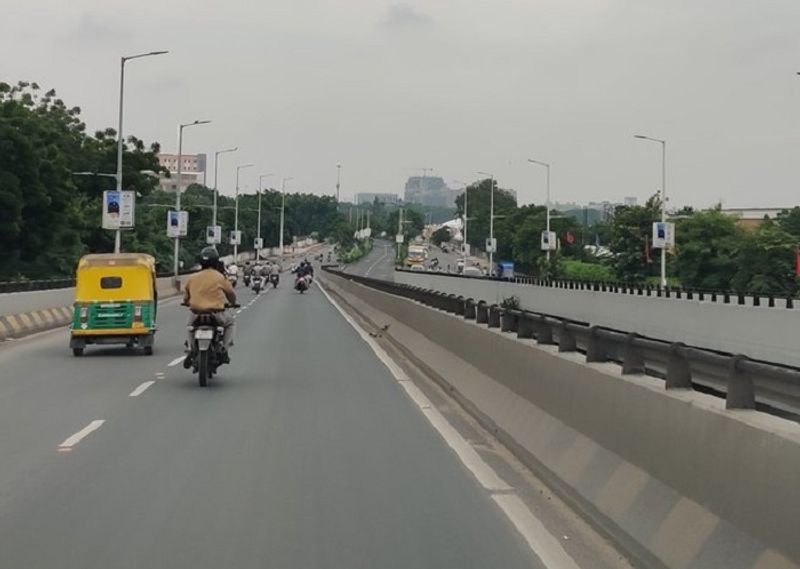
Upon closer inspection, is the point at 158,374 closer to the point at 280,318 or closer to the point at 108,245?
the point at 280,318

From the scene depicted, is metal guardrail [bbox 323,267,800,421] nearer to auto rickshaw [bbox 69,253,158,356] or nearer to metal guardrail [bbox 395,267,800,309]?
auto rickshaw [bbox 69,253,158,356]

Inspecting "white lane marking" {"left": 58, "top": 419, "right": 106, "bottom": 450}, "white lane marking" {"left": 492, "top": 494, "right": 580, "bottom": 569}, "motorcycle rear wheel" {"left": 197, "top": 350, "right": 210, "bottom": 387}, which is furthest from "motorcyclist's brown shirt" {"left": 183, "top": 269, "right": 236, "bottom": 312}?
"white lane marking" {"left": 492, "top": 494, "right": 580, "bottom": 569}

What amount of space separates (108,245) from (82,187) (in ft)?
21.1

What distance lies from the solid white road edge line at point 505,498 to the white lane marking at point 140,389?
12.8 feet

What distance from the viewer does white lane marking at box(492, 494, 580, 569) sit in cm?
707

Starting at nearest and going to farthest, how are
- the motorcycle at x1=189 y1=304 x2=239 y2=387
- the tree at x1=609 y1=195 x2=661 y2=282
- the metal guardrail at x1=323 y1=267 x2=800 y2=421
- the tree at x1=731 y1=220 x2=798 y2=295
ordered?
the metal guardrail at x1=323 y1=267 x2=800 y2=421
the motorcycle at x1=189 y1=304 x2=239 y2=387
the tree at x1=731 y1=220 x2=798 y2=295
the tree at x1=609 y1=195 x2=661 y2=282

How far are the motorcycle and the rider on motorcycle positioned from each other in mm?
67

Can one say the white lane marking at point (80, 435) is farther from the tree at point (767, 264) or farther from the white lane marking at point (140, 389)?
the tree at point (767, 264)

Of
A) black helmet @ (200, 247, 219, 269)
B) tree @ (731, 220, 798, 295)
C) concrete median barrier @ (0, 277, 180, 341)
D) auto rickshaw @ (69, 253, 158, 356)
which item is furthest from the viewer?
tree @ (731, 220, 798, 295)

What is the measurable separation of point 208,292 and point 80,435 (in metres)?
5.07

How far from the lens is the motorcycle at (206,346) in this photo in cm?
1678

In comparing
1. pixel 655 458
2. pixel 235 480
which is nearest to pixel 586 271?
pixel 235 480

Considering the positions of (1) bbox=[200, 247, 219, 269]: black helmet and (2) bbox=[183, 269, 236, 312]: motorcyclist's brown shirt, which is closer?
(2) bbox=[183, 269, 236, 312]: motorcyclist's brown shirt

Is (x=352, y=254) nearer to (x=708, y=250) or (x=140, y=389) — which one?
(x=708, y=250)
